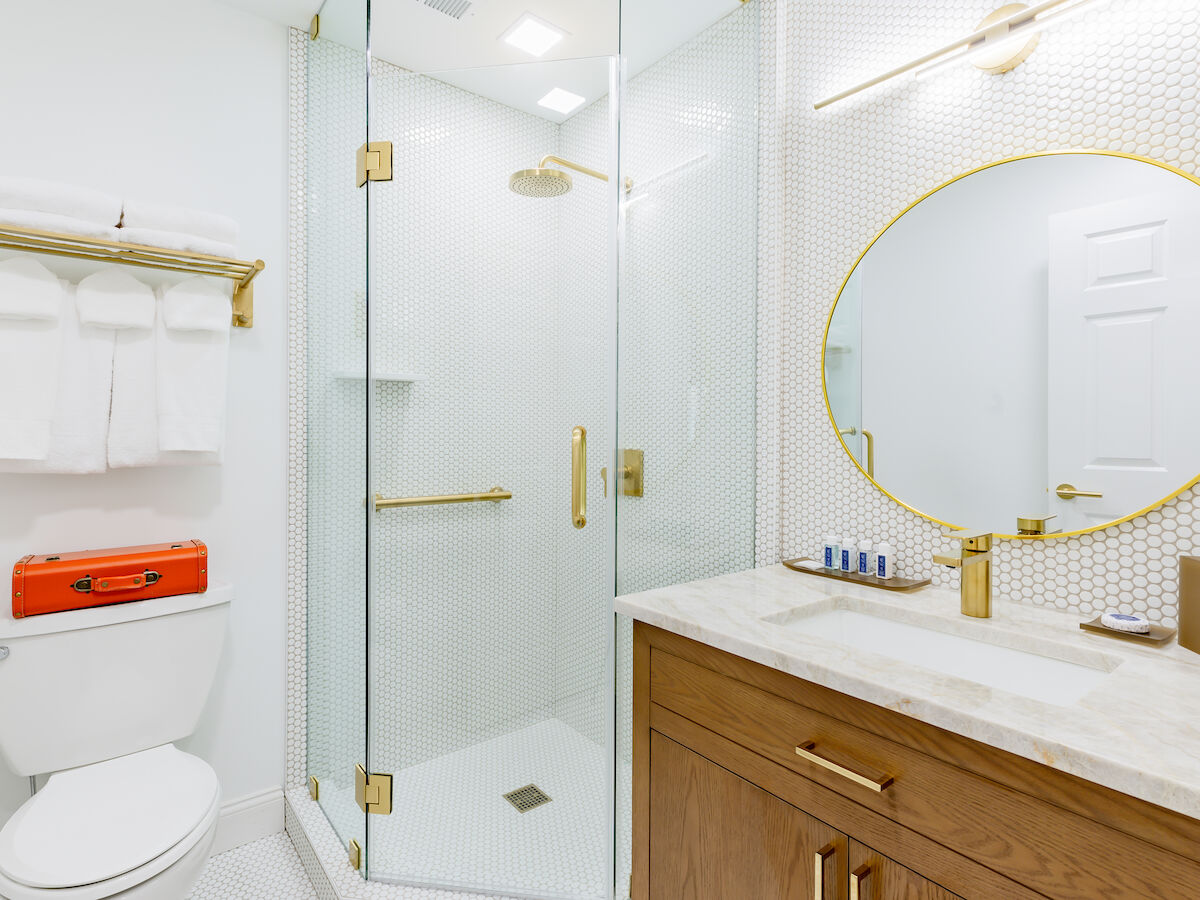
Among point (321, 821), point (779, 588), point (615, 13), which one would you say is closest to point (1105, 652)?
point (779, 588)

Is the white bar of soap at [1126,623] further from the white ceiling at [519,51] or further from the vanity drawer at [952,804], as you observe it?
the white ceiling at [519,51]

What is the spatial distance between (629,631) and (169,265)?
1461 millimetres

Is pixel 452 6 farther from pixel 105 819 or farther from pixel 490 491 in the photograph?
pixel 105 819

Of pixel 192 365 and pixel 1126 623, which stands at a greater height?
pixel 192 365

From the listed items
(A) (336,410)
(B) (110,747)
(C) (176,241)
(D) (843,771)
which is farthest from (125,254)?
(D) (843,771)

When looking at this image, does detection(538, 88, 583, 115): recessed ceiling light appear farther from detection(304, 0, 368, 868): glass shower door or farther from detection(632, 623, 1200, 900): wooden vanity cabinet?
detection(632, 623, 1200, 900): wooden vanity cabinet

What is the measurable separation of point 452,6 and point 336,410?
3.57 feet

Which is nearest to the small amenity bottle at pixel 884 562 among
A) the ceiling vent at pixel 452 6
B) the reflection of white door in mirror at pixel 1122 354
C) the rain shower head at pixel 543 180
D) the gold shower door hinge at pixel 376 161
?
the reflection of white door in mirror at pixel 1122 354

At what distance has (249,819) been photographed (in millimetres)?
1900

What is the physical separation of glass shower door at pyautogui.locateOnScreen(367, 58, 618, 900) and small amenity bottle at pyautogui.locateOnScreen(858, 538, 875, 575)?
0.55m

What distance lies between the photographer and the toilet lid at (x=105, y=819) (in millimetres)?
1121

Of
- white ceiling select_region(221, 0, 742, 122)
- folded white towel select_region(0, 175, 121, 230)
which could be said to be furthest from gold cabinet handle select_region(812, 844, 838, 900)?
folded white towel select_region(0, 175, 121, 230)

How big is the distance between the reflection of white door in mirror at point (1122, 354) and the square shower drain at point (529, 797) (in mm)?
1291

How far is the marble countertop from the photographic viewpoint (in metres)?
0.63
